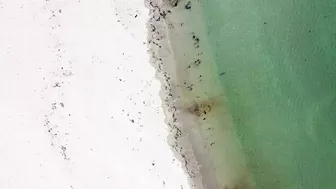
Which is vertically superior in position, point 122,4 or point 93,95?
point 122,4

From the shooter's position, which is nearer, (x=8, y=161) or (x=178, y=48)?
(x=8, y=161)

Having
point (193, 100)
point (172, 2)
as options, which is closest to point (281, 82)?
point (193, 100)

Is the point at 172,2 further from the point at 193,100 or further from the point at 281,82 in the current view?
the point at 281,82

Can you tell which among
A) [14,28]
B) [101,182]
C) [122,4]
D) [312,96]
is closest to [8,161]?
[101,182]

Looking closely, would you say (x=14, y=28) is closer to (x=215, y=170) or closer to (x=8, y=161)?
(x=8, y=161)

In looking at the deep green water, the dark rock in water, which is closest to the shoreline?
the dark rock in water

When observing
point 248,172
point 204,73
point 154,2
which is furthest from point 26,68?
point 248,172

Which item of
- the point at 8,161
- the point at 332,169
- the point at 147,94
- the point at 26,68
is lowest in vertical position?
the point at 332,169
